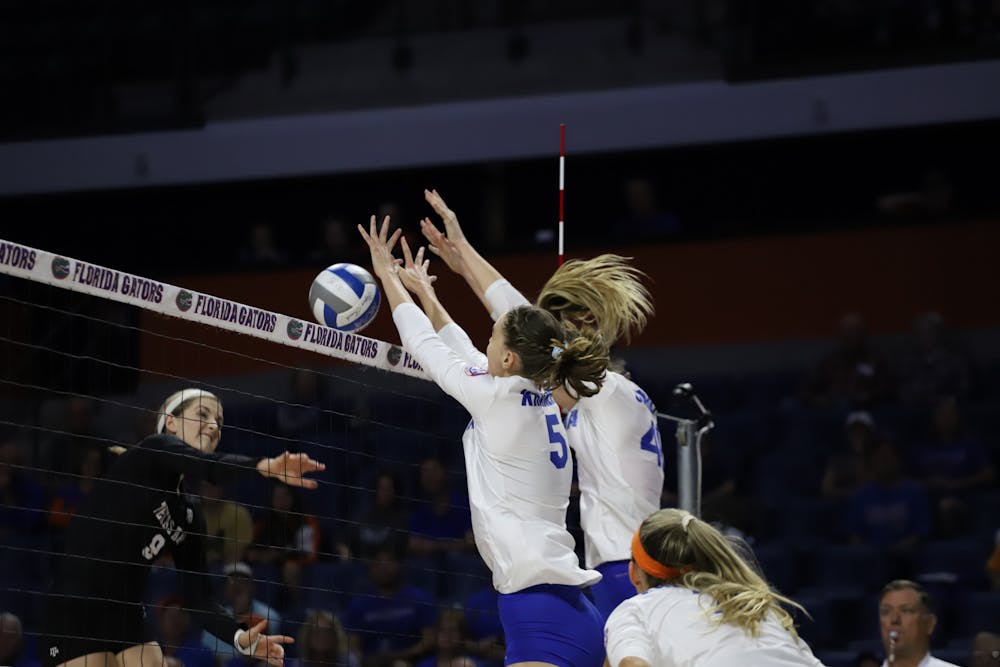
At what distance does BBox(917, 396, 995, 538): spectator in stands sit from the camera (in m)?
10.4

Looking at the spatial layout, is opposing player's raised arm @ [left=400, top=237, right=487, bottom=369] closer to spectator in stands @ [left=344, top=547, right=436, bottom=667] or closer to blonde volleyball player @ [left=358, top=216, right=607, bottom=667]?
blonde volleyball player @ [left=358, top=216, right=607, bottom=667]

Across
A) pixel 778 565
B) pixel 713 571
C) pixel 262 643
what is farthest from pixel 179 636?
pixel 713 571

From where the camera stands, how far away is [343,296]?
611 cm

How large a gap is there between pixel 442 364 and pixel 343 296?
1.02 meters

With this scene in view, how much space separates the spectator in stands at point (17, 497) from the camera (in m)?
11.9

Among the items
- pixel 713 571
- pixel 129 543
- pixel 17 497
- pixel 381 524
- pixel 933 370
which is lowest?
pixel 713 571

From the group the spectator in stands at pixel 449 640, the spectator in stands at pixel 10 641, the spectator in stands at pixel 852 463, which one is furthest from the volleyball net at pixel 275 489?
the spectator in stands at pixel 852 463

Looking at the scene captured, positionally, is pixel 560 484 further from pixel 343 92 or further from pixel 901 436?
pixel 343 92

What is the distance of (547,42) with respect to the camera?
567 inches

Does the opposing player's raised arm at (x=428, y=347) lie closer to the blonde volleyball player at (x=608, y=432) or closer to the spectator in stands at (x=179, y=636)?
the blonde volleyball player at (x=608, y=432)

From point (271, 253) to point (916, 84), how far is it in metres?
6.02

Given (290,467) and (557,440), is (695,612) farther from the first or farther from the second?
(290,467)

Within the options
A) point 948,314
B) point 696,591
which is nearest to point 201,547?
point 696,591

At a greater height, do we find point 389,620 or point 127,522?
point 389,620
